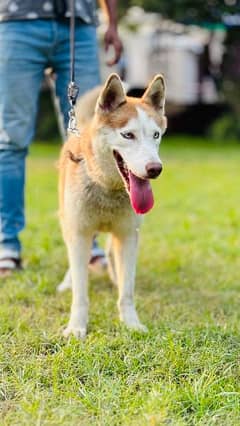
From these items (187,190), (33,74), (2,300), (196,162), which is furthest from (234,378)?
(196,162)

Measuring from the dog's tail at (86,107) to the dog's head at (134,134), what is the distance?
63cm

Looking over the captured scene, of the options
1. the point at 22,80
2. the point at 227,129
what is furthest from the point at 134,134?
the point at 227,129

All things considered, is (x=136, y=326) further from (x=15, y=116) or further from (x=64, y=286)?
(x=15, y=116)

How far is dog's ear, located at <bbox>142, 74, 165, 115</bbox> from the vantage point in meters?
3.30

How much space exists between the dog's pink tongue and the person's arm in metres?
1.42

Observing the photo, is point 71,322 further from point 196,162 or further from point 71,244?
point 196,162

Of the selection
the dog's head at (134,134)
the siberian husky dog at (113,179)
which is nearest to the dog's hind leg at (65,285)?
the siberian husky dog at (113,179)

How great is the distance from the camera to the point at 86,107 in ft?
12.9

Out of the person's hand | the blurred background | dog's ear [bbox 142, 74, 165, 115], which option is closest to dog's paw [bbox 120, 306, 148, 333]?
dog's ear [bbox 142, 74, 165, 115]

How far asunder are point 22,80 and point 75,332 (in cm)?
154

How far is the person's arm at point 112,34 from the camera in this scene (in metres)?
4.32

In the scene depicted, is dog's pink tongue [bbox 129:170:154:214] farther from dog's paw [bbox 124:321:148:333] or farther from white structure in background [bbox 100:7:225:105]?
white structure in background [bbox 100:7:225:105]

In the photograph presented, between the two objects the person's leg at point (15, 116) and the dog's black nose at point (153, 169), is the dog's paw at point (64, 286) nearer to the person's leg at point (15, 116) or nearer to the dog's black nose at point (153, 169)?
the person's leg at point (15, 116)

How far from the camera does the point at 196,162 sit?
1020 centimetres
